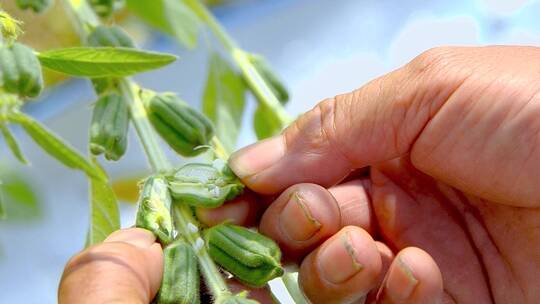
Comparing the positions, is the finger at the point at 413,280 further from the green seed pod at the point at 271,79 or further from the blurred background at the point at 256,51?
the blurred background at the point at 256,51

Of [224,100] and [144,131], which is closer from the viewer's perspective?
[144,131]

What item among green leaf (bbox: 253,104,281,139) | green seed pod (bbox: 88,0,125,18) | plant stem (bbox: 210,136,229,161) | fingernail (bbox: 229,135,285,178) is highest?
green seed pod (bbox: 88,0,125,18)

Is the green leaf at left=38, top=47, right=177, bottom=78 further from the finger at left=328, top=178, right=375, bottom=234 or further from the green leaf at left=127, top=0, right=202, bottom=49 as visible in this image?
the green leaf at left=127, top=0, right=202, bottom=49

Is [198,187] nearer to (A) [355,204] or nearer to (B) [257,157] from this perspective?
(B) [257,157]

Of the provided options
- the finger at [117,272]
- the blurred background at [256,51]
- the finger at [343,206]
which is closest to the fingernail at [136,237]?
the finger at [117,272]

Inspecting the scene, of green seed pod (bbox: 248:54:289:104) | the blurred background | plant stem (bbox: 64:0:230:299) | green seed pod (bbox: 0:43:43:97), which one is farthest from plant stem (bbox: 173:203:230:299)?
the blurred background

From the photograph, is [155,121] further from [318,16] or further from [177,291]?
[318,16]

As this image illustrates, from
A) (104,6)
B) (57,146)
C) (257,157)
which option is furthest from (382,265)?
(104,6)
